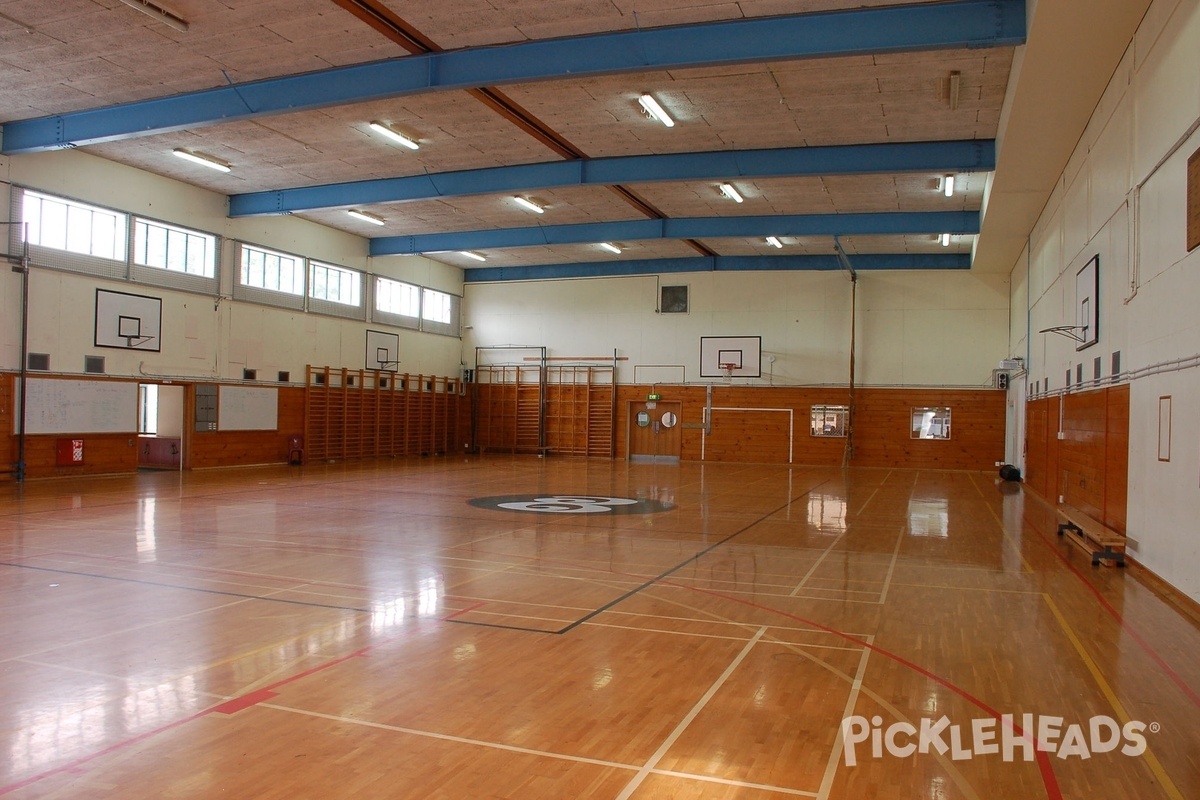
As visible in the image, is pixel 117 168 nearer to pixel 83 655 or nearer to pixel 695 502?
pixel 695 502

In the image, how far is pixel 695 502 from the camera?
16.4 metres

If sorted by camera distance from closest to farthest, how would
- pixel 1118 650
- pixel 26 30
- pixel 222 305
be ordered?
1. pixel 1118 650
2. pixel 26 30
3. pixel 222 305

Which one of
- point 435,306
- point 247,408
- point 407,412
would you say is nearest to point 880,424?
point 407,412

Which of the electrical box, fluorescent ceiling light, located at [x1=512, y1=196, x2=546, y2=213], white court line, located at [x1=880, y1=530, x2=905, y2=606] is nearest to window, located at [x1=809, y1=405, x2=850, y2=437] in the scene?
fluorescent ceiling light, located at [x1=512, y1=196, x2=546, y2=213]

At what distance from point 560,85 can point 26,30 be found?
8141mm

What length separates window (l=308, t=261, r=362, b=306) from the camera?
25641 mm

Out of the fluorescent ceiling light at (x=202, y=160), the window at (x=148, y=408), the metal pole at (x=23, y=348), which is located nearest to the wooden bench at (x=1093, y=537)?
the fluorescent ceiling light at (x=202, y=160)

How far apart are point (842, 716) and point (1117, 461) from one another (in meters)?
8.24

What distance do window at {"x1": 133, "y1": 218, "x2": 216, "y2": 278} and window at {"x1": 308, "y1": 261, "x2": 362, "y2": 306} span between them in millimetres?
3796

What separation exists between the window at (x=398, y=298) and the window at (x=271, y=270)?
3.87m

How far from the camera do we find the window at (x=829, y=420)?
96.0 feet

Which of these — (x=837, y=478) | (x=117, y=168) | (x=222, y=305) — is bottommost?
(x=837, y=478)

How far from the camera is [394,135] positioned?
17.0 metres

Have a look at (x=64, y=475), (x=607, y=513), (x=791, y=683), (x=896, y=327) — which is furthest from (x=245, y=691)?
(x=896, y=327)
